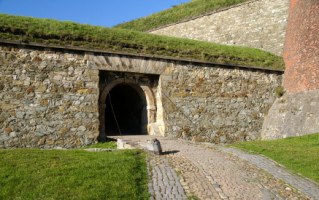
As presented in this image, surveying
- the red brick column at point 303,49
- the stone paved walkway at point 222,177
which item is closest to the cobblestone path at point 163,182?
the stone paved walkway at point 222,177

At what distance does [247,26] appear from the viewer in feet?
62.6

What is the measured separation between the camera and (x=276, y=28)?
17.7 metres

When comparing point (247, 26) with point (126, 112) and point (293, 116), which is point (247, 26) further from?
point (126, 112)

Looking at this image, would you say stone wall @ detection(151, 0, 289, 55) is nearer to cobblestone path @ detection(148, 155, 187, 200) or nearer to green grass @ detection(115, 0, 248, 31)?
green grass @ detection(115, 0, 248, 31)

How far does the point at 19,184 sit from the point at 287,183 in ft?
17.8

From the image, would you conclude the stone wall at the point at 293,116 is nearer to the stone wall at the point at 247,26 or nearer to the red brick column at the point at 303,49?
the red brick column at the point at 303,49

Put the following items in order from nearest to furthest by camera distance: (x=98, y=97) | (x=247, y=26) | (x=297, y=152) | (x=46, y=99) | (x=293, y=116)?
(x=297, y=152) → (x=46, y=99) → (x=98, y=97) → (x=293, y=116) → (x=247, y=26)

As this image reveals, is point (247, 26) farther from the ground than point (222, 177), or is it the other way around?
point (247, 26)

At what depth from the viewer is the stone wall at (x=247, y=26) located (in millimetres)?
17672

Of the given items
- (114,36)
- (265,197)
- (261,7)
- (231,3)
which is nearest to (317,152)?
(265,197)

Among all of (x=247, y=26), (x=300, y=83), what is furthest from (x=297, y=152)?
(x=247, y=26)

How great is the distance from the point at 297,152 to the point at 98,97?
6.81 m

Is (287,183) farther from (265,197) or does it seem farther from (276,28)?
(276,28)

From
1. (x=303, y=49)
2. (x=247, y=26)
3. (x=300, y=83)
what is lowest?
(x=300, y=83)
